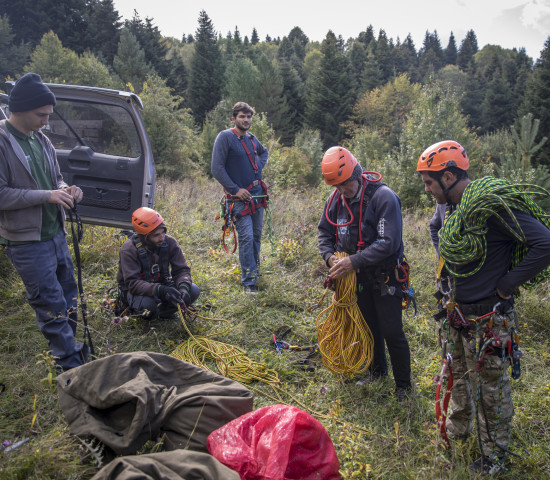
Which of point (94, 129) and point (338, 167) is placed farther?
point (94, 129)

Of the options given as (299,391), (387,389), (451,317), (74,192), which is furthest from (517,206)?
(74,192)

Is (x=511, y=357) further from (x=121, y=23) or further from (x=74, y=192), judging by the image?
(x=121, y=23)

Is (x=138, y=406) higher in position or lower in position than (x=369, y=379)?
higher

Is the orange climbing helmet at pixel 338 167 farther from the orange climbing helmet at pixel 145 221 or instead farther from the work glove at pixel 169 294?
the work glove at pixel 169 294

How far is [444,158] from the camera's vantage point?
269 centimetres

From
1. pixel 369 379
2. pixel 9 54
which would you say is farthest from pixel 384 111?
pixel 369 379

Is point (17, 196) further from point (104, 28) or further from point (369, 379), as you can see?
point (104, 28)

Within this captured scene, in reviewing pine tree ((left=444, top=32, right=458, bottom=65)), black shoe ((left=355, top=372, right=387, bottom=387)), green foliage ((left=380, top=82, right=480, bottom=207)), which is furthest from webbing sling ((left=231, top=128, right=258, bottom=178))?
pine tree ((left=444, top=32, right=458, bottom=65))

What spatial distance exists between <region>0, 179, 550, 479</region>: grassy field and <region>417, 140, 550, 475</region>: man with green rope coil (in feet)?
1.31

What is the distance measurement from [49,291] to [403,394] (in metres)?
2.96

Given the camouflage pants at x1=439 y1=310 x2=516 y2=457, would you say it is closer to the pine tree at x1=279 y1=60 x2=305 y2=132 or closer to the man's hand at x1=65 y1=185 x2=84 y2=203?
the man's hand at x1=65 y1=185 x2=84 y2=203

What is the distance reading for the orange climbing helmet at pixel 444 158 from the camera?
2693 mm

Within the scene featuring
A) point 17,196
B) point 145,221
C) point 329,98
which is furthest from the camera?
point 329,98

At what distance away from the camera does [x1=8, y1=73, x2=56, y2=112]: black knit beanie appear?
304cm
